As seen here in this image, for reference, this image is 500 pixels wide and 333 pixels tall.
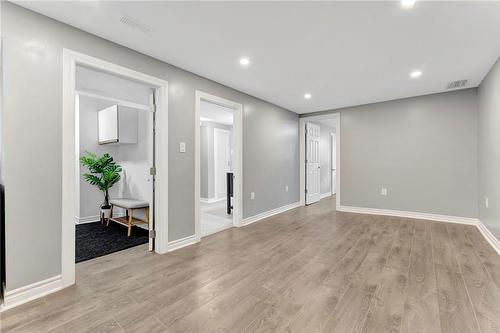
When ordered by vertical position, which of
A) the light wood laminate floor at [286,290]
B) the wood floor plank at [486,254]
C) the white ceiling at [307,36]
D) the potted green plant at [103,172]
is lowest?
the light wood laminate floor at [286,290]

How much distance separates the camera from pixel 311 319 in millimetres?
1551

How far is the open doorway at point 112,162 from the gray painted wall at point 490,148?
14.9ft

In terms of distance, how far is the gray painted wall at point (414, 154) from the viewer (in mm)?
3883

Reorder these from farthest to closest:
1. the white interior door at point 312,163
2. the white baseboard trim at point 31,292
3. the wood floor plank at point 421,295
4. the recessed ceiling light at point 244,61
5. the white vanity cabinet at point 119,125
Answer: the white interior door at point 312,163 < the white vanity cabinet at point 119,125 < the recessed ceiling light at point 244,61 < the white baseboard trim at point 31,292 < the wood floor plank at point 421,295

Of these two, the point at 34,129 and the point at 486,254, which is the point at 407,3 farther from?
the point at 34,129

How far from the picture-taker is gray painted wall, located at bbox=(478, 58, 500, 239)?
273cm

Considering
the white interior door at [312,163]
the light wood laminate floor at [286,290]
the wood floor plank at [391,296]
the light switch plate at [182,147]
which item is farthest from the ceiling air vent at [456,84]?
the light switch plate at [182,147]

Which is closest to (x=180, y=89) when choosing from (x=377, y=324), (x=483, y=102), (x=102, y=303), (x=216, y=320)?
(x=102, y=303)

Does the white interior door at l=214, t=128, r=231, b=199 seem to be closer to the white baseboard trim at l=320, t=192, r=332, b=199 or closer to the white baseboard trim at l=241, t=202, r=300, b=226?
the white baseboard trim at l=241, t=202, r=300, b=226

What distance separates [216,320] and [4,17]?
270 cm

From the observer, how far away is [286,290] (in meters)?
1.91

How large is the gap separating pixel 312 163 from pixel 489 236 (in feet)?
11.7

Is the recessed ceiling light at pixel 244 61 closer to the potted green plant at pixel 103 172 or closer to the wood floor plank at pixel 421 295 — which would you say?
the wood floor plank at pixel 421 295

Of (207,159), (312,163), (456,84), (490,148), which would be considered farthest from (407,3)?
(207,159)
